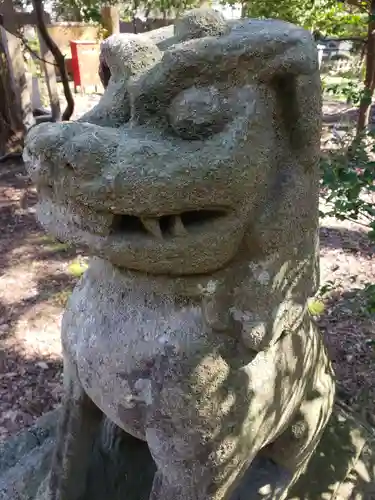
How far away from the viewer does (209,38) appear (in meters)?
0.79

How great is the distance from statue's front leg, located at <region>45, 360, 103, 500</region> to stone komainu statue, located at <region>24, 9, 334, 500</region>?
27 mm

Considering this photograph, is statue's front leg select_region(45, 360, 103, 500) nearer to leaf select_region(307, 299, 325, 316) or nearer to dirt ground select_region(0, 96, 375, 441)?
dirt ground select_region(0, 96, 375, 441)

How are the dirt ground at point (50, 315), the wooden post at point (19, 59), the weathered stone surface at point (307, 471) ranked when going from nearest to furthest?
1. the weathered stone surface at point (307, 471)
2. the dirt ground at point (50, 315)
3. the wooden post at point (19, 59)

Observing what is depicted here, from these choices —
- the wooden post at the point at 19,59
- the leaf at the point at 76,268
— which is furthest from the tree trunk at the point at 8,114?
→ the leaf at the point at 76,268

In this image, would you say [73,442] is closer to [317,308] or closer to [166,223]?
[166,223]

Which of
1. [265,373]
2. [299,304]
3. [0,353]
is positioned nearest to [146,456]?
[265,373]

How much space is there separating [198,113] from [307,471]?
92 centimetres

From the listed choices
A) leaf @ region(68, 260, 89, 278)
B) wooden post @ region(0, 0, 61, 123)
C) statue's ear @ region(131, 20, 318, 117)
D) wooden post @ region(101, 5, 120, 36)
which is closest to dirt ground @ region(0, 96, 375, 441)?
leaf @ region(68, 260, 89, 278)

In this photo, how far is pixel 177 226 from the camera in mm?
817

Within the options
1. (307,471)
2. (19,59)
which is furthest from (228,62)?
(19,59)

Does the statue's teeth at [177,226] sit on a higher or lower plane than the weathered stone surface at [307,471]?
higher

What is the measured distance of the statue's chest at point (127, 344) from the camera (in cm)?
90

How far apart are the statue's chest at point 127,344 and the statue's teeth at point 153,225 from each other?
0.46 ft

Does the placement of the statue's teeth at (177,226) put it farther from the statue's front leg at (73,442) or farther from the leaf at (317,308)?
the leaf at (317,308)
